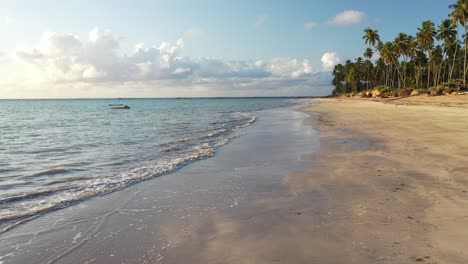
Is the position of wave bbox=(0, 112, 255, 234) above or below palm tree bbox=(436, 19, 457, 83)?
below

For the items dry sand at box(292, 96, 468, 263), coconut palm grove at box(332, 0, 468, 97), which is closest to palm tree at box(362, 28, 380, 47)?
Result: coconut palm grove at box(332, 0, 468, 97)

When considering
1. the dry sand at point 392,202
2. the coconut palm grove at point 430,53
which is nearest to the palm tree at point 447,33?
the coconut palm grove at point 430,53

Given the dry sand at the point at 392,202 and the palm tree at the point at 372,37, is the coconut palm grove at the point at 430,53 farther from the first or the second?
the dry sand at the point at 392,202

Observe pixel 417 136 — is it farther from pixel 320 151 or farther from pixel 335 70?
pixel 335 70

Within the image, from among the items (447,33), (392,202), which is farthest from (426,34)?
(392,202)

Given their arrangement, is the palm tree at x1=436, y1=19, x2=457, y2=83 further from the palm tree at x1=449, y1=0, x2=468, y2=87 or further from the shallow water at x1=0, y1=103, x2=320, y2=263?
the shallow water at x1=0, y1=103, x2=320, y2=263

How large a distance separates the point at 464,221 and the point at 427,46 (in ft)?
261

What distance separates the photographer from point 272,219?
554 centimetres

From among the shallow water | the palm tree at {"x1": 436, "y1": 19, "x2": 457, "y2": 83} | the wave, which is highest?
the palm tree at {"x1": 436, "y1": 19, "x2": 457, "y2": 83}

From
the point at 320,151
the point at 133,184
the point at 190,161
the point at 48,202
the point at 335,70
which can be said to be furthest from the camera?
the point at 335,70

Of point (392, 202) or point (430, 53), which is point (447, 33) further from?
point (392, 202)

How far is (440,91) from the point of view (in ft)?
184

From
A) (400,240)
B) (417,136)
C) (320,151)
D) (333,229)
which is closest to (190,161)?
(320,151)

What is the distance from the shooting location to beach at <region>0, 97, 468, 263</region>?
4.31 meters
